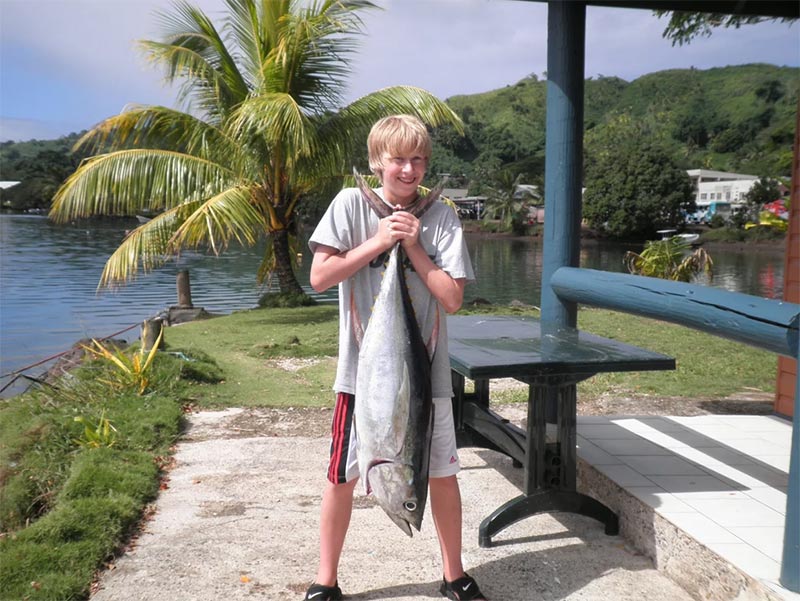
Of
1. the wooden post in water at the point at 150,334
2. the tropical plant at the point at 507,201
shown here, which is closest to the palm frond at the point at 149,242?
the wooden post in water at the point at 150,334

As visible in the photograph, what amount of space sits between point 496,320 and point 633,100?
476 feet

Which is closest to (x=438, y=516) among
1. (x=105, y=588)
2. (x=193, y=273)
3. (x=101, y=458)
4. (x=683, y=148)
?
(x=105, y=588)

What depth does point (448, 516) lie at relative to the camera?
2576 mm

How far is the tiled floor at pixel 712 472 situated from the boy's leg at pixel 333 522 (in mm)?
1331

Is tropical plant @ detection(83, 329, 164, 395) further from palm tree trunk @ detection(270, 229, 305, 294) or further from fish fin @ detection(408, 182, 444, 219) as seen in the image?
palm tree trunk @ detection(270, 229, 305, 294)

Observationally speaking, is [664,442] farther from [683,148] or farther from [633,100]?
[633,100]

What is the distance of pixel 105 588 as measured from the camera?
2785 millimetres

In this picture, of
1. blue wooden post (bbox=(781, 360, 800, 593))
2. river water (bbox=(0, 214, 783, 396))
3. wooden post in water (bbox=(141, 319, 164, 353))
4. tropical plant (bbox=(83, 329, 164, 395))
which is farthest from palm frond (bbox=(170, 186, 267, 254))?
blue wooden post (bbox=(781, 360, 800, 593))

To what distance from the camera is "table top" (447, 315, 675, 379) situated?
2.93m

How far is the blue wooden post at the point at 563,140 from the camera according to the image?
3.88 m

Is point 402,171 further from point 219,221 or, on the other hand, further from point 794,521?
point 219,221

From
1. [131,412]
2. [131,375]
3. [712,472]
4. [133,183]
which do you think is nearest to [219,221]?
[133,183]

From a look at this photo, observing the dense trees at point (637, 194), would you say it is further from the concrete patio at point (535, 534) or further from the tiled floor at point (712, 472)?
the concrete patio at point (535, 534)

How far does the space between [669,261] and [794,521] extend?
13.2 meters
